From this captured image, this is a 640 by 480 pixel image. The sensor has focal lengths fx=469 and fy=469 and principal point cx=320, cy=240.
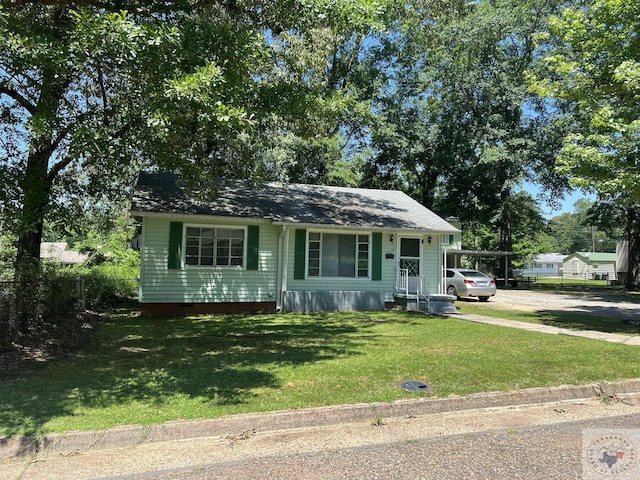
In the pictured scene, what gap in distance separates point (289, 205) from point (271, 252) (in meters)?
2.16

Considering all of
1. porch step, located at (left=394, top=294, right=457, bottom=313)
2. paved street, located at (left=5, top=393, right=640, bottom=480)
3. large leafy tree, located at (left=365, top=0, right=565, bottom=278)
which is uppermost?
large leafy tree, located at (left=365, top=0, right=565, bottom=278)

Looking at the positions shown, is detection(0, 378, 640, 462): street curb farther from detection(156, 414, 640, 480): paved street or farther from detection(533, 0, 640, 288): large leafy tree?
detection(533, 0, 640, 288): large leafy tree

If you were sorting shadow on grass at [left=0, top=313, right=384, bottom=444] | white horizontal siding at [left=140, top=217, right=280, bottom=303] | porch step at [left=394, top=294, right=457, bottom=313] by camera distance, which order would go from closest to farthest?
shadow on grass at [left=0, top=313, right=384, bottom=444]
white horizontal siding at [left=140, top=217, right=280, bottom=303]
porch step at [left=394, top=294, right=457, bottom=313]

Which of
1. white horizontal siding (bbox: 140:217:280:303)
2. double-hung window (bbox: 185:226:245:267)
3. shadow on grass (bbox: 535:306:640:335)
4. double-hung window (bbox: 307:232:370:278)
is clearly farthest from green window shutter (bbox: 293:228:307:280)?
shadow on grass (bbox: 535:306:640:335)

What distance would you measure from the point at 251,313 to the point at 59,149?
6800 mm

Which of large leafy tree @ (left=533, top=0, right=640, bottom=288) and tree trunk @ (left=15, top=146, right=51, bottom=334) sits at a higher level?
Answer: large leafy tree @ (left=533, top=0, right=640, bottom=288)

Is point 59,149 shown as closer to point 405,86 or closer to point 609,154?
point 609,154

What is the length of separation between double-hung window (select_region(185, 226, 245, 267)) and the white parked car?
10291 mm

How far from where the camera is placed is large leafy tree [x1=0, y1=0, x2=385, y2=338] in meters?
6.03

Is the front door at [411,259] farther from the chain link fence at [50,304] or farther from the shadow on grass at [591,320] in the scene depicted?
the chain link fence at [50,304]

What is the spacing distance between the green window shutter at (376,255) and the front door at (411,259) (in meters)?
0.96

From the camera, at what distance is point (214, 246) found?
1419 cm

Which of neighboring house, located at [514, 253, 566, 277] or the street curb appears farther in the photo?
neighboring house, located at [514, 253, 566, 277]

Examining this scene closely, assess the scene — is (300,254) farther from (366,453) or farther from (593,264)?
(593,264)
